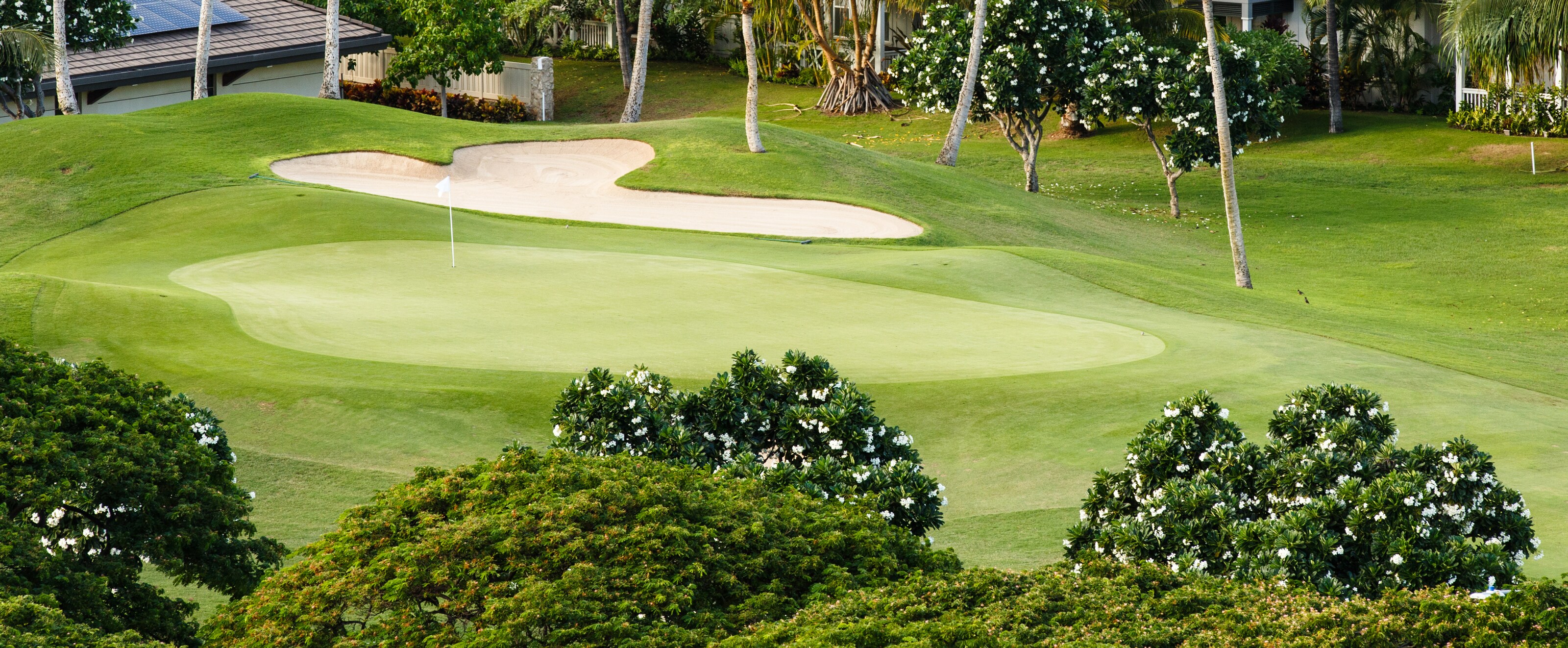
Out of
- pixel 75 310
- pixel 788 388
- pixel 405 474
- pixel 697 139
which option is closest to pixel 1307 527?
pixel 788 388

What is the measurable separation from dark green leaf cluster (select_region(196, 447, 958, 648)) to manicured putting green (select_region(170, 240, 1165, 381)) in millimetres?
5525

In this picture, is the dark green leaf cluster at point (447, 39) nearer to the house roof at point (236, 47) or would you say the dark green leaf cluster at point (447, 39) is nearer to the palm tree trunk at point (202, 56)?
the house roof at point (236, 47)

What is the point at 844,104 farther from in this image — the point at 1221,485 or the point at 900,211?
the point at 1221,485

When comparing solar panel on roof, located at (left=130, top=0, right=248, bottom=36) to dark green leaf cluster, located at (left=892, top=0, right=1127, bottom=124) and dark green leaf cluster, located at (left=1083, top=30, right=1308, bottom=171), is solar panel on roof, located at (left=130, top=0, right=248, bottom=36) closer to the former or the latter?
dark green leaf cluster, located at (left=892, top=0, right=1127, bottom=124)

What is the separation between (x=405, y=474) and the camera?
10.4 meters

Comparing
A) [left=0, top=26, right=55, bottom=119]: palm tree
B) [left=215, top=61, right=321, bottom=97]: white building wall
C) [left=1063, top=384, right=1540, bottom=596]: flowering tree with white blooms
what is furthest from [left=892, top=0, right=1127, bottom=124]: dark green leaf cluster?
[left=1063, top=384, right=1540, bottom=596]: flowering tree with white blooms

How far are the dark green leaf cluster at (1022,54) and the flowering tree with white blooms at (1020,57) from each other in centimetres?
2

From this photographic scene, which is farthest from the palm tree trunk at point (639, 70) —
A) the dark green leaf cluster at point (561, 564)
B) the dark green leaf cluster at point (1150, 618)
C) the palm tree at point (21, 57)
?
the dark green leaf cluster at point (1150, 618)

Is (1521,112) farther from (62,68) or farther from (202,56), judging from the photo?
(62,68)

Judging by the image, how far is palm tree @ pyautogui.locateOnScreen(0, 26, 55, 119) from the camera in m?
25.9

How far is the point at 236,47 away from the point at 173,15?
3239mm

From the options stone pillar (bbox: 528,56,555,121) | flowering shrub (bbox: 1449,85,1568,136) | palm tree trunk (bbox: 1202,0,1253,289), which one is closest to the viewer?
palm tree trunk (bbox: 1202,0,1253,289)

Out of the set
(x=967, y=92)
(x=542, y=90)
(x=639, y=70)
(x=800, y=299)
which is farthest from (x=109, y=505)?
(x=542, y=90)

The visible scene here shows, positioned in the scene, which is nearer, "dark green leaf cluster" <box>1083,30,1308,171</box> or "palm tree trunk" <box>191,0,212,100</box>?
"dark green leaf cluster" <box>1083,30,1308,171</box>
